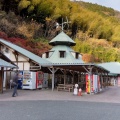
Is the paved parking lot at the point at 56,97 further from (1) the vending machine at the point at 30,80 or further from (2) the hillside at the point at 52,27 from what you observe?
(2) the hillside at the point at 52,27

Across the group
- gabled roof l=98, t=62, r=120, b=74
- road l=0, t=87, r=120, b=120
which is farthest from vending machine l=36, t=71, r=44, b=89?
gabled roof l=98, t=62, r=120, b=74

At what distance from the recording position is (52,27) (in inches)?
1868

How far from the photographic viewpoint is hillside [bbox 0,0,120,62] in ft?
121

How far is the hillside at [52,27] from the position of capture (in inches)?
1454

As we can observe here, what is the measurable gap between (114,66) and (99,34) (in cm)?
1904

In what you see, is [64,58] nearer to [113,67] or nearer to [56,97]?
[56,97]

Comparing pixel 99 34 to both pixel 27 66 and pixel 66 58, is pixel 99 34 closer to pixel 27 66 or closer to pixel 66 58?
pixel 66 58

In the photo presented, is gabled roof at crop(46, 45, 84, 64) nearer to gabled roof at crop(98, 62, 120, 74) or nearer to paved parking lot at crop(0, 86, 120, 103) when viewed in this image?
gabled roof at crop(98, 62, 120, 74)

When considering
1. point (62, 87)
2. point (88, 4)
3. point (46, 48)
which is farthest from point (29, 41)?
point (88, 4)

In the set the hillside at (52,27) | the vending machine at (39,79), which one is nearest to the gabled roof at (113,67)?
the hillside at (52,27)

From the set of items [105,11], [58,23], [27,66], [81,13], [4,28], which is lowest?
[27,66]

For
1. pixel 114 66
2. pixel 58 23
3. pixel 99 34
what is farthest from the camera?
pixel 99 34

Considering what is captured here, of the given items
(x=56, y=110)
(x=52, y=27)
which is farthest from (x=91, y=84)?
(x=52, y=27)

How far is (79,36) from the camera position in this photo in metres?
53.7
